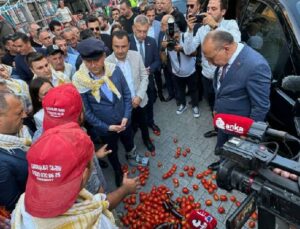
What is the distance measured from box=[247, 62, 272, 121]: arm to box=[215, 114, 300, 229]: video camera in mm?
1347

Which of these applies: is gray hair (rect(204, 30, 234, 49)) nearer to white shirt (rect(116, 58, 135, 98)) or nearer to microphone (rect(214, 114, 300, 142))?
microphone (rect(214, 114, 300, 142))

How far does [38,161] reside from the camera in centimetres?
128

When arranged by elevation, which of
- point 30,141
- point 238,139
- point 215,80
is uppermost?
point 238,139

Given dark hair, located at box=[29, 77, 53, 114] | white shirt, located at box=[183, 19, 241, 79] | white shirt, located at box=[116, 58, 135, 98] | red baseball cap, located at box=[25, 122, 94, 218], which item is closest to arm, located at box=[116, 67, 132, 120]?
white shirt, located at box=[116, 58, 135, 98]

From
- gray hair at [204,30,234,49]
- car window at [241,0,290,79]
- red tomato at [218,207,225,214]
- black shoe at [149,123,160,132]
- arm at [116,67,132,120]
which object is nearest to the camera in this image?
gray hair at [204,30,234,49]

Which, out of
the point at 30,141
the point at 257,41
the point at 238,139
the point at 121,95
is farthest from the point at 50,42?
the point at 238,139

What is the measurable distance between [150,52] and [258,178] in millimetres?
3546

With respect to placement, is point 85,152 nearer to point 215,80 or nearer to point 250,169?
point 250,169

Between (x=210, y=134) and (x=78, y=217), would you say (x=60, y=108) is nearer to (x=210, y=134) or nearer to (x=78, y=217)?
(x=78, y=217)

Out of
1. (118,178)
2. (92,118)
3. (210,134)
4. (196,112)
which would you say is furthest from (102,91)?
(196,112)

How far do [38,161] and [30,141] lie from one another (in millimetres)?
1311

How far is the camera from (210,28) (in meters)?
3.96

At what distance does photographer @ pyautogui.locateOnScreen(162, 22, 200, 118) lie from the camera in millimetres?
4586

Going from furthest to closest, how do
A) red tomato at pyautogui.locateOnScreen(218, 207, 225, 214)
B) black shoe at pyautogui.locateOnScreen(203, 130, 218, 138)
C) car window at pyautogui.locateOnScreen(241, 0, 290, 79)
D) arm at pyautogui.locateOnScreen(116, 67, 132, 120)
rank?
black shoe at pyautogui.locateOnScreen(203, 130, 218, 138), arm at pyautogui.locateOnScreen(116, 67, 132, 120), red tomato at pyautogui.locateOnScreen(218, 207, 225, 214), car window at pyautogui.locateOnScreen(241, 0, 290, 79)
